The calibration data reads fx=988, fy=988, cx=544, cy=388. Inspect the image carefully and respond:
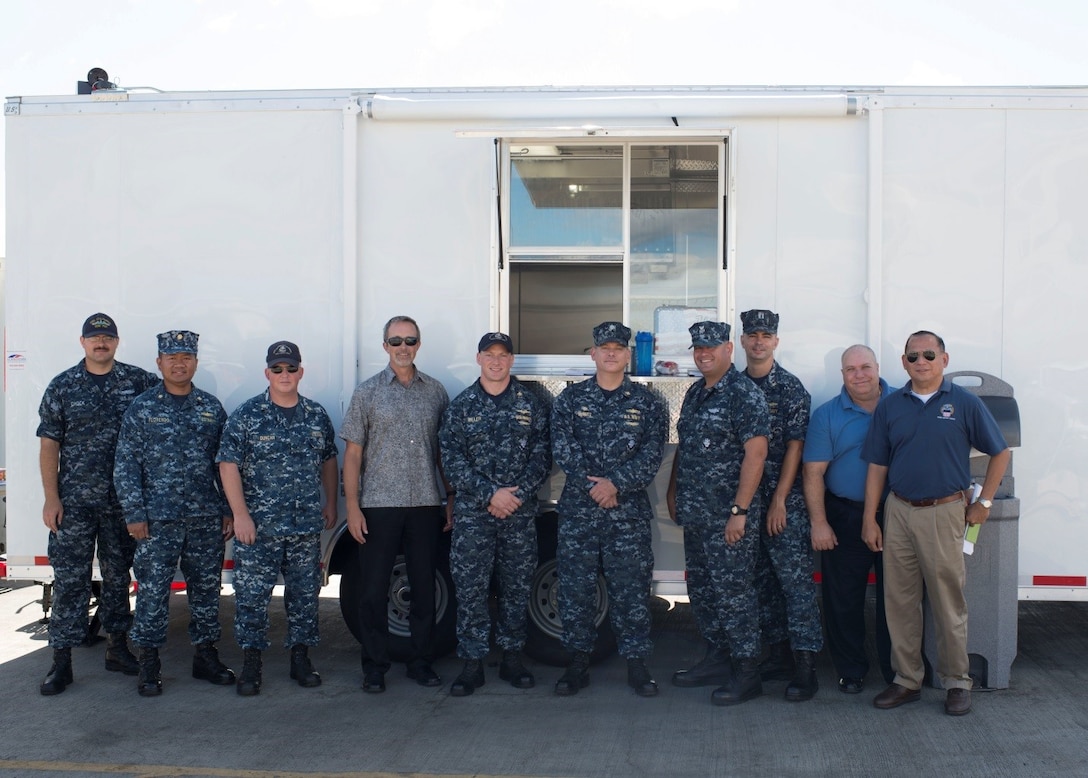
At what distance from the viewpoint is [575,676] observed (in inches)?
200

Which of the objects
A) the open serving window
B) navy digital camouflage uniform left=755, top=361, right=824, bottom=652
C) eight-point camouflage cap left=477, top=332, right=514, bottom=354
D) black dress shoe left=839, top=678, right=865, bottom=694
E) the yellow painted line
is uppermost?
the open serving window

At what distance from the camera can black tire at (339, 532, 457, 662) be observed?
216 inches

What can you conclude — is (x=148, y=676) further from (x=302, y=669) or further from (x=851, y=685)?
(x=851, y=685)

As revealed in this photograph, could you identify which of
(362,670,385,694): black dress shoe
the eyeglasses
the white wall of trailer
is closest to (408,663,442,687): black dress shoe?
(362,670,385,694): black dress shoe

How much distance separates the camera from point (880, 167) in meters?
5.16

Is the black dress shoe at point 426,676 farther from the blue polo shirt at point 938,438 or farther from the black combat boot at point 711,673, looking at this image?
the blue polo shirt at point 938,438

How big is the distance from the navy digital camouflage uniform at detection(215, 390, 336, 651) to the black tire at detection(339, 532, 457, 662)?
1.30 ft

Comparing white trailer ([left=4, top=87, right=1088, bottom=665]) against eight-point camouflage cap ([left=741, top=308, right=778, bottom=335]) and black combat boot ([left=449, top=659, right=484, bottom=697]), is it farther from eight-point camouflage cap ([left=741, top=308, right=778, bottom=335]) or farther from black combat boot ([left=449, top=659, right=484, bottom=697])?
black combat boot ([left=449, top=659, right=484, bottom=697])

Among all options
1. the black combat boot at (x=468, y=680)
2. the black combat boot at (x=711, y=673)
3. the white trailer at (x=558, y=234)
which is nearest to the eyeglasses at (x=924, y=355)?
the white trailer at (x=558, y=234)

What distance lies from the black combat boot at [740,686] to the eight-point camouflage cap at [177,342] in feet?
10.5

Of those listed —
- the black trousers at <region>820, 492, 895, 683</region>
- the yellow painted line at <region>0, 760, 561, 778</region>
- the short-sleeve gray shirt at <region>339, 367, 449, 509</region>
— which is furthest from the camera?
the short-sleeve gray shirt at <region>339, 367, 449, 509</region>

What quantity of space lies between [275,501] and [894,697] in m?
3.20

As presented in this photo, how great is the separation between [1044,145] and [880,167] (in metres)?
0.86

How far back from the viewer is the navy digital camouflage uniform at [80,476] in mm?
5219
